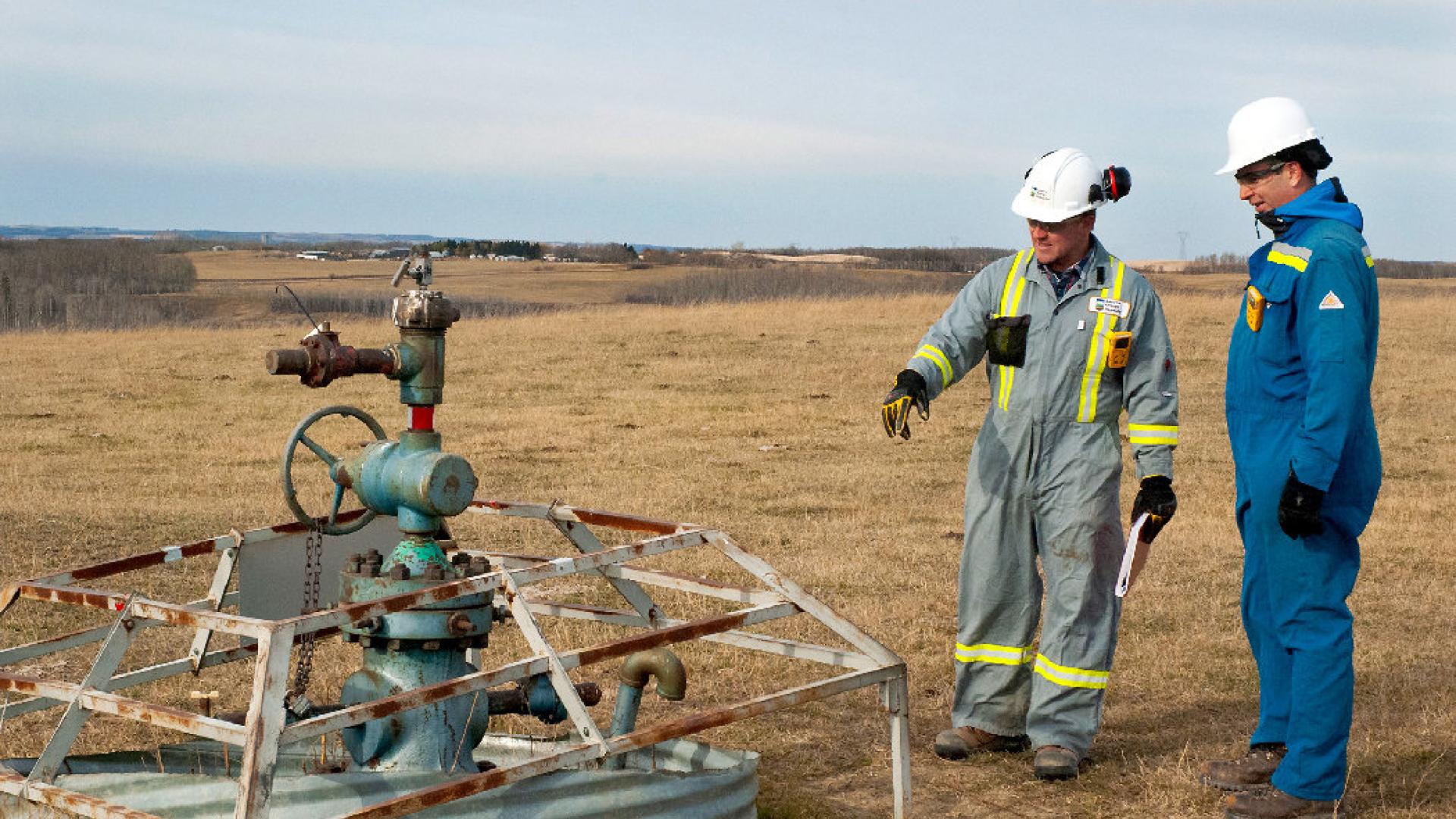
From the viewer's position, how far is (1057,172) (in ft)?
17.4

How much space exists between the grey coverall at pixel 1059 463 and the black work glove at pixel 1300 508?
2.09ft

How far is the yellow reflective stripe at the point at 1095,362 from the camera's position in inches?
209

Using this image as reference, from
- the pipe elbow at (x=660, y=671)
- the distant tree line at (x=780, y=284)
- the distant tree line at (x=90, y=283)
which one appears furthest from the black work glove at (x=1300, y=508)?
the distant tree line at (x=780, y=284)

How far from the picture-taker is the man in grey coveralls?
5.32 meters

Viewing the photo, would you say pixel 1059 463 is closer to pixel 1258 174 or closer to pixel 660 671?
pixel 1258 174

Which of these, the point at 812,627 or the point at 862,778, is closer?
the point at 862,778

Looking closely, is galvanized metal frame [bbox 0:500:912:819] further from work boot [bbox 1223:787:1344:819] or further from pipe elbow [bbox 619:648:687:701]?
work boot [bbox 1223:787:1344:819]

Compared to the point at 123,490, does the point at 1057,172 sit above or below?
above

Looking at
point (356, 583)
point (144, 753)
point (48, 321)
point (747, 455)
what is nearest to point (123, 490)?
point (747, 455)

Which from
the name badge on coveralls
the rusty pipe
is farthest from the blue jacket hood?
the rusty pipe

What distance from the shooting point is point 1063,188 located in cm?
530

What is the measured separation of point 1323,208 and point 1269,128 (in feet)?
0.97

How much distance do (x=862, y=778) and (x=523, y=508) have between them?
163cm

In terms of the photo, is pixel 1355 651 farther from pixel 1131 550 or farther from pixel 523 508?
pixel 523 508
